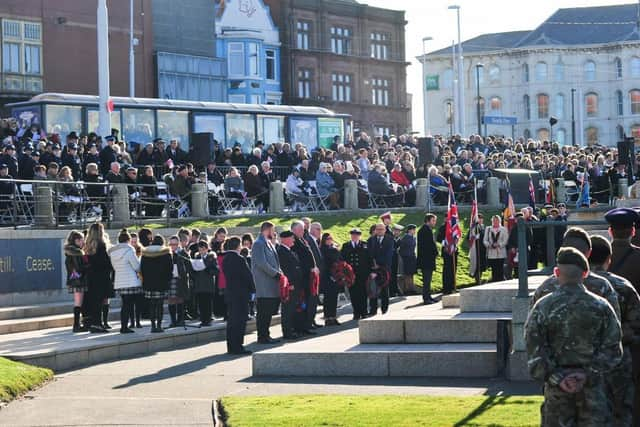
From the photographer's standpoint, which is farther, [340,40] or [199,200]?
[340,40]

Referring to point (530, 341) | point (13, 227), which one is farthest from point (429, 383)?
point (13, 227)

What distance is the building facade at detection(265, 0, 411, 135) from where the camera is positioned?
80625mm

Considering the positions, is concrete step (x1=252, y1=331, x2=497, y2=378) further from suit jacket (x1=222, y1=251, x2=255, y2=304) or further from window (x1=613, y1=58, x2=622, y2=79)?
window (x1=613, y1=58, x2=622, y2=79)

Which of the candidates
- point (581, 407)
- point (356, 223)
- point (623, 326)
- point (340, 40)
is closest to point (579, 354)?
point (581, 407)

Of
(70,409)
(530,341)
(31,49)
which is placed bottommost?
(70,409)

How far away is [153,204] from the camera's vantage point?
106 ft

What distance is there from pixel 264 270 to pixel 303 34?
62661 mm

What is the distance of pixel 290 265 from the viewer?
21.6 meters

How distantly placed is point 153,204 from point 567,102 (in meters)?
92.8

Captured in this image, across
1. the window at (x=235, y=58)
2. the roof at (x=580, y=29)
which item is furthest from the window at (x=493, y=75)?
the window at (x=235, y=58)

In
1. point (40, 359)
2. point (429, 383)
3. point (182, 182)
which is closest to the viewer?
point (429, 383)

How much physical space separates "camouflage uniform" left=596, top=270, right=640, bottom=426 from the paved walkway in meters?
4.82

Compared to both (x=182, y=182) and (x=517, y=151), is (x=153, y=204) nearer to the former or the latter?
(x=182, y=182)

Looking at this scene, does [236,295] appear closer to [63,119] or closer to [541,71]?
[63,119]
